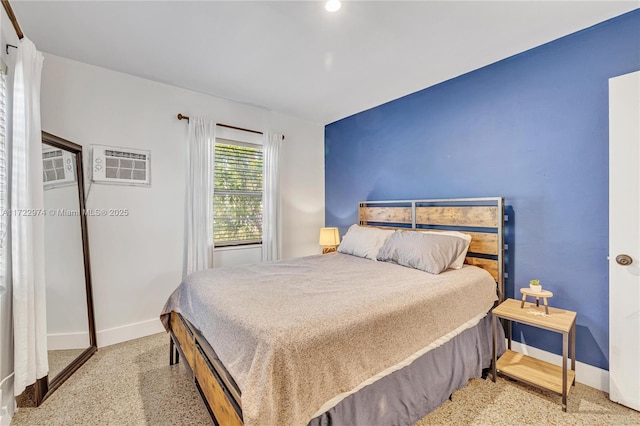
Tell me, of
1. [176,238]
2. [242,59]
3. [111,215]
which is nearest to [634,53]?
[242,59]

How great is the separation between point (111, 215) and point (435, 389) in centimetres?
309

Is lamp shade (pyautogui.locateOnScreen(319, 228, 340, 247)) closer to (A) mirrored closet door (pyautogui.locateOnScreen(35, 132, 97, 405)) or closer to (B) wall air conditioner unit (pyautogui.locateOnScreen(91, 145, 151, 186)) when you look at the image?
(B) wall air conditioner unit (pyautogui.locateOnScreen(91, 145, 151, 186))

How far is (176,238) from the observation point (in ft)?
10.0

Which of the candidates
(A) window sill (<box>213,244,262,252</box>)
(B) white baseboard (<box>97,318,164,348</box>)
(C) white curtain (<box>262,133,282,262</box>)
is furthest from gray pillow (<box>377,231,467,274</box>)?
(B) white baseboard (<box>97,318,164,348</box>)

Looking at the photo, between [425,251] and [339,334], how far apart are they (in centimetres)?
132

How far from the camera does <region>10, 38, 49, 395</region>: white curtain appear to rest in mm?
1695

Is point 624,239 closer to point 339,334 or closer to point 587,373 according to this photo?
point 587,373

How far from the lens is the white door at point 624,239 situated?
1761 mm

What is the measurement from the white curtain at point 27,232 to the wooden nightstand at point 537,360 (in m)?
3.11

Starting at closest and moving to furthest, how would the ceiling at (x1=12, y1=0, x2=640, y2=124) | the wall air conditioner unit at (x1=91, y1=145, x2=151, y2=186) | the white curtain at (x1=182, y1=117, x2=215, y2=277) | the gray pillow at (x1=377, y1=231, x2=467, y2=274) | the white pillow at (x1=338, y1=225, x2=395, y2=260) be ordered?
the ceiling at (x1=12, y1=0, x2=640, y2=124), the gray pillow at (x1=377, y1=231, x2=467, y2=274), the wall air conditioner unit at (x1=91, y1=145, x2=151, y2=186), the white pillow at (x1=338, y1=225, x2=395, y2=260), the white curtain at (x1=182, y1=117, x2=215, y2=277)

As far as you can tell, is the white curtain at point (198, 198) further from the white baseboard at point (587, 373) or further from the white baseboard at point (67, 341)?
the white baseboard at point (587, 373)

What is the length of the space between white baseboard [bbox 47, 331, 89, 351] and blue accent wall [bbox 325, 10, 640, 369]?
3435mm

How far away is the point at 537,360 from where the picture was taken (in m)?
2.14

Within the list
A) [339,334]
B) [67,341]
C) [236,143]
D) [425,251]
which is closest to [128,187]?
[236,143]
